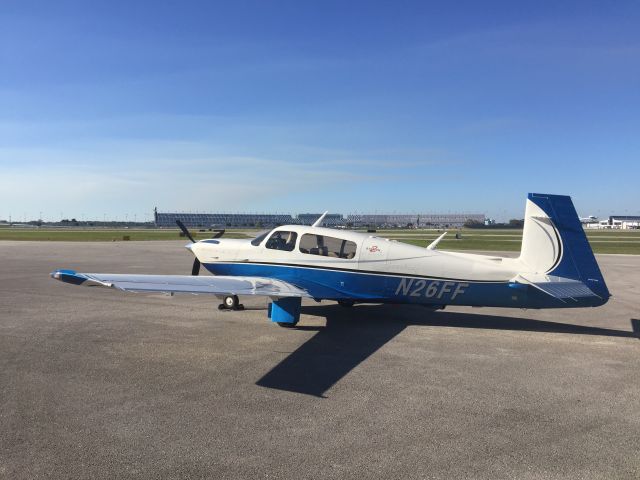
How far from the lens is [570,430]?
503cm

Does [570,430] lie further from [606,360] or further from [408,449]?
[606,360]

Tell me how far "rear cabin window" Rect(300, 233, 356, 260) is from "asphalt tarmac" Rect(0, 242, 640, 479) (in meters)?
1.73

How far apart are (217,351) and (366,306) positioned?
571 centimetres

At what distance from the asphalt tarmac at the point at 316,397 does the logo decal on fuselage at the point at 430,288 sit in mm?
864

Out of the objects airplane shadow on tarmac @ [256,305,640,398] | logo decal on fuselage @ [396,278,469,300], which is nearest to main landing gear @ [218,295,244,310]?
airplane shadow on tarmac @ [256,305,640,398]

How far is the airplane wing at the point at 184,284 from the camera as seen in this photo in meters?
7.46

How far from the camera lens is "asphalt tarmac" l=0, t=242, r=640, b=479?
4.30 meters

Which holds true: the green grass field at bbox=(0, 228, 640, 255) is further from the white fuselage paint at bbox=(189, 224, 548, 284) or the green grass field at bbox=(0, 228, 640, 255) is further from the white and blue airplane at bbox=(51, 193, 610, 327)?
the white and blue airplane at bbox=(51, 193, 610, 327)

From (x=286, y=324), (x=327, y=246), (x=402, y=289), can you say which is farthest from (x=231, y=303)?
(x=402, y=289)

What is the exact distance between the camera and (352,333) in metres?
9.52

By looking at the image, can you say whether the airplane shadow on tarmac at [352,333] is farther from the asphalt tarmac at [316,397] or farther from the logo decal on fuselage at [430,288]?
the logo decal on fuselage at [430,288]

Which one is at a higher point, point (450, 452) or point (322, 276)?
point (322, 276)

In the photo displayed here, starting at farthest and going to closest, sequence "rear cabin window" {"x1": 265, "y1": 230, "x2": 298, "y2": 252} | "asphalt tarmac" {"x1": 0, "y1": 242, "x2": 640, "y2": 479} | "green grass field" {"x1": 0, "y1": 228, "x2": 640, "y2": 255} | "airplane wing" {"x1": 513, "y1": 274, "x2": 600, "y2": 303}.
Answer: "green grass field" {"x1": 0, "y1": 228, "x2": 640, "y2": 255} < "rear cabin window" {"x1": 265, "y1": 230, "x2": 298, "y2": 252} < "airplane wing" {"x1": 513, "y1": 274, "x2": 600, "y2": 303} < "asphalt tarmac" {"x1": 0, "y1": 242, "x2": 640, "y2": 479}

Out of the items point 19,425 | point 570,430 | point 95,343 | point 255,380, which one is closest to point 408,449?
point 570,430
